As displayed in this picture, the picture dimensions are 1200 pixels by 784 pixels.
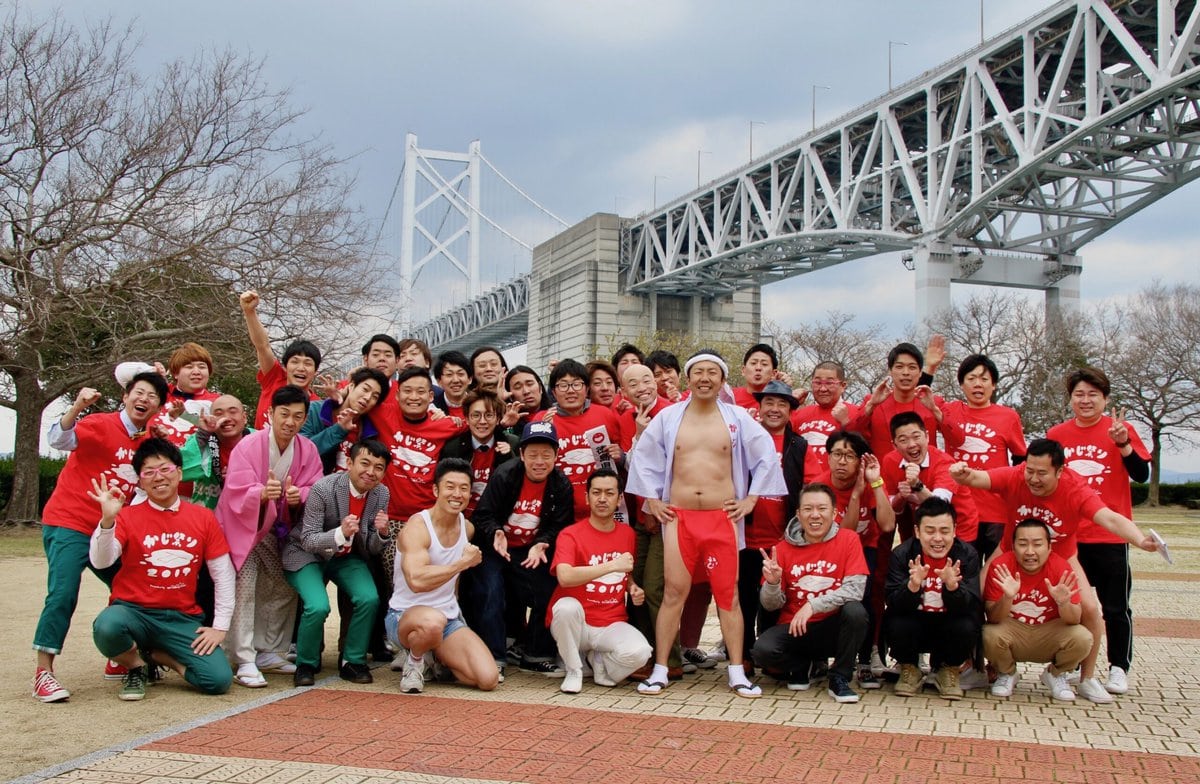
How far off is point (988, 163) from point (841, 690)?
34.0 meters

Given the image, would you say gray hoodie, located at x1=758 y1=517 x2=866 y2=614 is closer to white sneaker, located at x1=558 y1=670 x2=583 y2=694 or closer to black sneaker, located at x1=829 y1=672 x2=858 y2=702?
black sneaker, located at x1=829 y1=672 x2=858 y2=702

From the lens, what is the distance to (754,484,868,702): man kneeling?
567 cm

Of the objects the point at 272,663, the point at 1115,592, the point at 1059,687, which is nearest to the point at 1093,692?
the point at 1059,687

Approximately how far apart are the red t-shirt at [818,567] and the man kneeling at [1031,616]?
2.39 ft

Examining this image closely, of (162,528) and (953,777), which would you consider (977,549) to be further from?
(162,528)

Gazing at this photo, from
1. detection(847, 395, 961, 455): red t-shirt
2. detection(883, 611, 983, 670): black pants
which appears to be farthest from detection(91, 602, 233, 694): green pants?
detection(847, 395, 961, 455): red t-shirt

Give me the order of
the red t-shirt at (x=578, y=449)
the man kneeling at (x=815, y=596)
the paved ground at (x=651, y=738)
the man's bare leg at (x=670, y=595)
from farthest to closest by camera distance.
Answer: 1. the red t-shirt at (x=578, y=449)
2. the man's bare leg at (x=670, y=595)
3. the man kneeling at (x=815, y=596)
4. the paved ground at (x=651, y=738)

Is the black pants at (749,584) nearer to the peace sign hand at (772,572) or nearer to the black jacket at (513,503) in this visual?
the peace sign hand at (772,572)

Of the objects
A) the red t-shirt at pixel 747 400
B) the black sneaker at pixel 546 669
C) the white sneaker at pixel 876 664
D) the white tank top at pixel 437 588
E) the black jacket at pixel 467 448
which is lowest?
the black sneaker at pixel 546 669

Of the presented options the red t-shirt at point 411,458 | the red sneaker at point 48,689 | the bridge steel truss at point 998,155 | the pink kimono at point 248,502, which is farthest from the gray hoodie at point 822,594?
the bridge steel truss at point 998,155

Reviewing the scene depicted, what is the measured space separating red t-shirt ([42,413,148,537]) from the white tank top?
1.53m

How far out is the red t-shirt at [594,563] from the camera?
5.93m

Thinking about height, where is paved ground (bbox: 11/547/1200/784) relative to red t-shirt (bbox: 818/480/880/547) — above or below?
below

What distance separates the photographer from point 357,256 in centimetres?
1894
